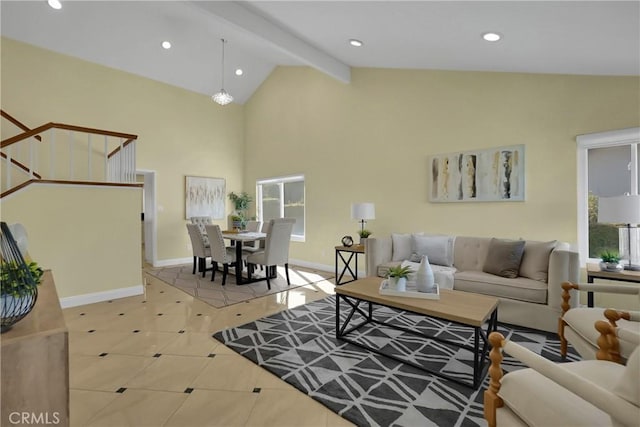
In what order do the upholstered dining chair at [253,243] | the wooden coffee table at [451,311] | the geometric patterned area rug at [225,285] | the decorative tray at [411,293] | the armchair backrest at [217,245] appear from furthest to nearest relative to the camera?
the upholstered dining chair at [253,243], the armchair backrest at [217,245], the geometric patterned area rug at [225,285], the decorative tray at [411,293], the wooden coffee table at [451,311]

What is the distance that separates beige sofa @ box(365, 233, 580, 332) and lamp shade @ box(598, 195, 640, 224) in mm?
462

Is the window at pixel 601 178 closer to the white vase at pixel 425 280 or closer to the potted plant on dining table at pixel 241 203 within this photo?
the white vase at pixel 425 280

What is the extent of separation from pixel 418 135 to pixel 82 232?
486 centimetres

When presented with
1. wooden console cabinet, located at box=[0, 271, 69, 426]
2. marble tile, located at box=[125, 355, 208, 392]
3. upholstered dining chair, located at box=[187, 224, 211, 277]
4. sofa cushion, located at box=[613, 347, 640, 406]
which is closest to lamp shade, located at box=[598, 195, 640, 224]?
sofa cushion, located at box=[613, 347, 640, 406]

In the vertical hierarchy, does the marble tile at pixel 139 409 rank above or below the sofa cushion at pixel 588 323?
below

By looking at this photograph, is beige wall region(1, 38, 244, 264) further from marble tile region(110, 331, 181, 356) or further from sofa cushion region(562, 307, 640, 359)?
sofa cushion region(562, 307, 640, 359)

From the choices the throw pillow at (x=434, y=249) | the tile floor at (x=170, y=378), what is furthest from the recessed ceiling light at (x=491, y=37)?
the tile floor at (x=170, y=378)

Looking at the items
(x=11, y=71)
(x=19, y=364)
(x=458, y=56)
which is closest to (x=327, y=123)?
(x=458, y=56)

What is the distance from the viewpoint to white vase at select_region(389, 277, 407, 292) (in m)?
2.65

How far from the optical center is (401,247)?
4336 millimetres

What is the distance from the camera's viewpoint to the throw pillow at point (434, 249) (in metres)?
4.00

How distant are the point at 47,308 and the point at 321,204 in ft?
16.3

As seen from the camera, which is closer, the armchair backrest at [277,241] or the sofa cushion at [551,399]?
the sofa cushion at [551,399]

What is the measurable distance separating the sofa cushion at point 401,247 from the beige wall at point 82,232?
364cm
